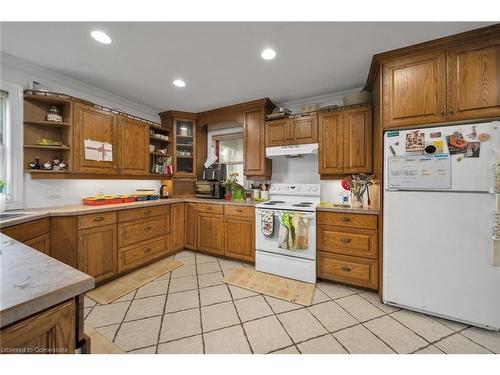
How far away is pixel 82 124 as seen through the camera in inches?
93.7

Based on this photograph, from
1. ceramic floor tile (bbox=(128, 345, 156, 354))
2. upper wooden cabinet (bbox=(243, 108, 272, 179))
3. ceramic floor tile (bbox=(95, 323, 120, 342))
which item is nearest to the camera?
ceramic floor tile (bbox=(128, 345, 156, 354))

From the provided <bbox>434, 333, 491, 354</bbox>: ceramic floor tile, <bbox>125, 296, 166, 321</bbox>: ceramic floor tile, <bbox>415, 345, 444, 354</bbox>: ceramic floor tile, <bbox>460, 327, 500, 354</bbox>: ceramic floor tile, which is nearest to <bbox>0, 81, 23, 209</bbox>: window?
<bbox>125, 296, 166, 321</bbox>: ceramic floor tile

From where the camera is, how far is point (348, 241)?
2.21 m

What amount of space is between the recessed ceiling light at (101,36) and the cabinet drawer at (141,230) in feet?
6.13

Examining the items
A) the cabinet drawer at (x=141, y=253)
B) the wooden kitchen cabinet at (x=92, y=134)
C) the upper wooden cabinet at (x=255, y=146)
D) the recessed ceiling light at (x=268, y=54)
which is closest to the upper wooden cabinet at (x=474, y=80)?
the recessed ceiling light at (x=268, y=54)

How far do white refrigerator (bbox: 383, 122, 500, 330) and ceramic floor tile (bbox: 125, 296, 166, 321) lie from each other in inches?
84.4

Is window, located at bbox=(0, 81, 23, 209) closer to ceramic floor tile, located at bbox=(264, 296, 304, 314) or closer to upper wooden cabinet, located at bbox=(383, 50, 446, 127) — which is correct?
ceramic floor tile, located at bbox=(264, 296, 304, 314)

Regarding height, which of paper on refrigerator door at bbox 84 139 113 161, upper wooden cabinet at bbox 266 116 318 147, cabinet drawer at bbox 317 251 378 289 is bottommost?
cabinet drawer at bbox 317 251 378 289

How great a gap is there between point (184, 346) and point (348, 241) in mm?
1811

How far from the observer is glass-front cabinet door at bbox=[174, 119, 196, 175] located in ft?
11.8

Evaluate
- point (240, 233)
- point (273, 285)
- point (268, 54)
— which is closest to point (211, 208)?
point (240, 233)

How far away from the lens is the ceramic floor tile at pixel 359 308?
5.85ft

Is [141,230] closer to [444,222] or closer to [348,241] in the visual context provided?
[348,241]

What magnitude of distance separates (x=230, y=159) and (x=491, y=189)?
10.2 ft
